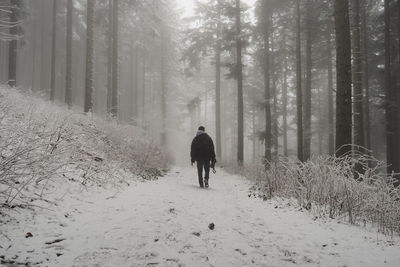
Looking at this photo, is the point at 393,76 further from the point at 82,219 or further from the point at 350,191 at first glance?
the point at 82,219

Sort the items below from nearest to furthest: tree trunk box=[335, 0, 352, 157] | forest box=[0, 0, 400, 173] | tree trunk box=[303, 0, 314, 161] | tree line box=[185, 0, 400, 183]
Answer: tree trunk box=[335, 0, 352, 157] < tree line box=[185, 0, 400, 183] < forest box=[0, 0, 400, 173] < tree trunk box=[303, 0, 314, 161]

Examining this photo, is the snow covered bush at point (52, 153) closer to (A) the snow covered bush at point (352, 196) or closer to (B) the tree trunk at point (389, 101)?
(A) the snow covered bush at point (352, 196)

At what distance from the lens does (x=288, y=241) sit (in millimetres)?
3848

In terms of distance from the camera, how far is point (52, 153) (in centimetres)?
498

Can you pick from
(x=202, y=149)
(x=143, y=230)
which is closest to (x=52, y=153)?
(x=143, y=230)

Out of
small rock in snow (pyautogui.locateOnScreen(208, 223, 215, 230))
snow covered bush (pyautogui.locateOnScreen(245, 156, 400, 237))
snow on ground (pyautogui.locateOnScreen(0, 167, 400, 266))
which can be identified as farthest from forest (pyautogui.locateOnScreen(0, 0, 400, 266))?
small rock in snow (pyautogui.locateOnScreen(208, 223, 215, 230))

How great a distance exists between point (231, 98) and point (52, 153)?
34610 mm

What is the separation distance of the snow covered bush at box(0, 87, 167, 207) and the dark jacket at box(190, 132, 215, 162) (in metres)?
1.90

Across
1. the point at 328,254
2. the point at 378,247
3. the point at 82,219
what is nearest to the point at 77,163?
the point at 82,219

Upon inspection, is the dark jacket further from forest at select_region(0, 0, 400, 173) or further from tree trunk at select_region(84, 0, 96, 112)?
tree trunk at select_region(84, 0, 96, 112)

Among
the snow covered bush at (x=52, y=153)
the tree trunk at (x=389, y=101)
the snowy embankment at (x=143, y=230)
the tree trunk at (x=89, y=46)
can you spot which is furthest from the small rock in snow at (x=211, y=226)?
the tree trunk at (x=389, y=101)

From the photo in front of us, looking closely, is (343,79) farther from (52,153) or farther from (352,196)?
(52,153)

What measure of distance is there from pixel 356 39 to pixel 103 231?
52.5 ft

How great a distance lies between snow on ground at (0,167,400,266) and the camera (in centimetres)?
296
